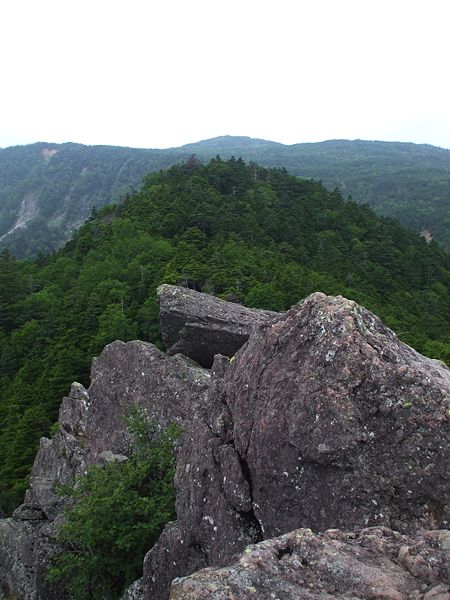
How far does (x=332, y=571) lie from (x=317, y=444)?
245 centimetres

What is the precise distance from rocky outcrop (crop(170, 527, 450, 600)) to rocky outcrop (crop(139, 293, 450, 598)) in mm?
1325

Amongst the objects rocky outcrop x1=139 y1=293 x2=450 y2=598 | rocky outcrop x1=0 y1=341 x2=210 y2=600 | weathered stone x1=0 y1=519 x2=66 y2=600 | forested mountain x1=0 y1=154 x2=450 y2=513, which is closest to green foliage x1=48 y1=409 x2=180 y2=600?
rocky outcrop x1=139 y1=293 x2=450 y2=598

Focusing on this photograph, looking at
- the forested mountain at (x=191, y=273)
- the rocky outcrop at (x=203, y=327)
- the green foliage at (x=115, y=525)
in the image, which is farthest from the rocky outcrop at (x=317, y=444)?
the forested mountain at (x=191, y=273)

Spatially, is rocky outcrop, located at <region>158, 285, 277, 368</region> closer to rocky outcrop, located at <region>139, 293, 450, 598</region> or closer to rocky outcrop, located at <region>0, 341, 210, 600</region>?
rocky outcrop, located at <region>0, 341, 210, 600</region>

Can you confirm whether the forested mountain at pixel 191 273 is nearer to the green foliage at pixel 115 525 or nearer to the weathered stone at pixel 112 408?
the weathered stone at pixel 112 408

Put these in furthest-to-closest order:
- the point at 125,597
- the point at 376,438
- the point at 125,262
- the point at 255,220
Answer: the point at 255,220
the point at 125,262
the point at 125,597
the point at 376,438

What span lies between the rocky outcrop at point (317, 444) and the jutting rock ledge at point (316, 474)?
0.02 meters

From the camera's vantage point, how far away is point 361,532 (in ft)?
22.3

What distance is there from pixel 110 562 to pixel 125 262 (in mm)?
43205

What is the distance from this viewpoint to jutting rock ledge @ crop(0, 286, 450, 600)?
19.6 ft

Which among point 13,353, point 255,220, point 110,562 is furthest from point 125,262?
point 110,562

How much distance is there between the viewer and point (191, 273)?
40469mm

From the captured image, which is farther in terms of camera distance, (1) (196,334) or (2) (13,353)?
(2) (13,353)

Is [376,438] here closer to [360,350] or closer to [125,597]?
[360,350]
